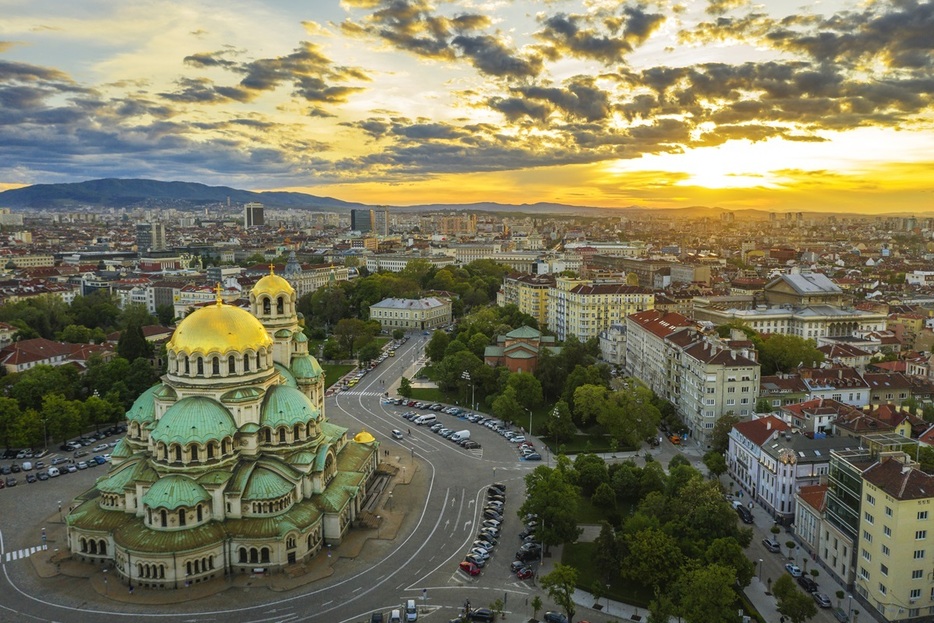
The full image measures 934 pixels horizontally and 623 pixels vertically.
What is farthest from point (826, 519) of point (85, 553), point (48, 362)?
point (48, 362)

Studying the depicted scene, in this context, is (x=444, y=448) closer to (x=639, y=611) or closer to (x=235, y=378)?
(x=235, y=378)

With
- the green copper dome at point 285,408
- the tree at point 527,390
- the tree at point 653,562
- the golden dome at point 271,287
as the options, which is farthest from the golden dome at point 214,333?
the tree at point 527,390

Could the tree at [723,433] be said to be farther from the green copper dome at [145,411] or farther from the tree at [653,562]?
the green copper dome at [145,411]

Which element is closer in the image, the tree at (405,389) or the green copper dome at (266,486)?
the green copper dome at (266,486)

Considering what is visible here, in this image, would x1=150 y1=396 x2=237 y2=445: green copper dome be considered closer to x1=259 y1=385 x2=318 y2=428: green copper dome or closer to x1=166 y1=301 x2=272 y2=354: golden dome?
x1=259 y1=385 x2=318 y2=428: green copper dome

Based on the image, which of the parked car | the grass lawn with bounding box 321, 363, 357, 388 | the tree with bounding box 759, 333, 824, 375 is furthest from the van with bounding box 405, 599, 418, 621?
the tree with bounding box 759, 333, 824, 375

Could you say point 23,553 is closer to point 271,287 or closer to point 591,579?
point 271,287
